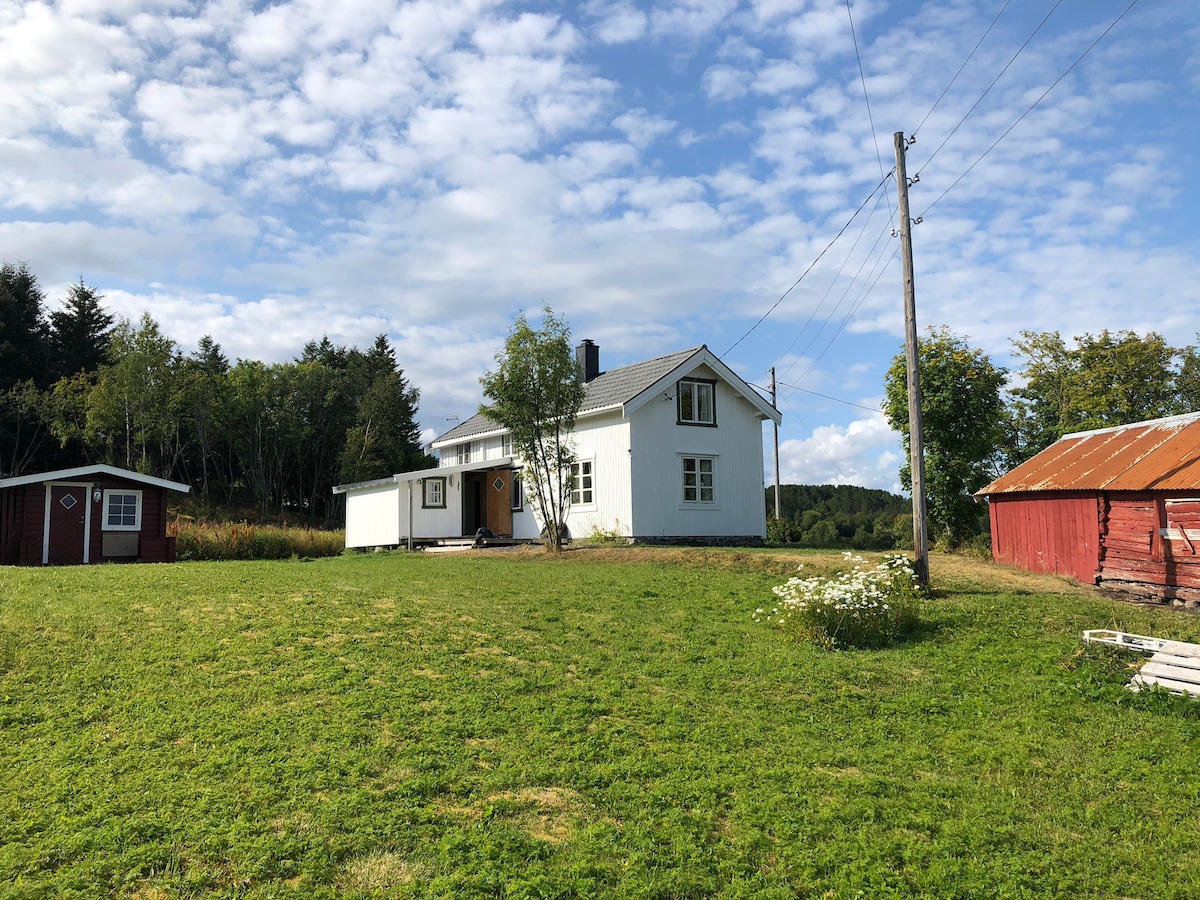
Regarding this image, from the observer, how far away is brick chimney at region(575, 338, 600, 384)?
30109 mm

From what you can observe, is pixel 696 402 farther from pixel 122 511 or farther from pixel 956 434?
pixel 122 511

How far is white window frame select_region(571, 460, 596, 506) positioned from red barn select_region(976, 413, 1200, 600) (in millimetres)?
10845

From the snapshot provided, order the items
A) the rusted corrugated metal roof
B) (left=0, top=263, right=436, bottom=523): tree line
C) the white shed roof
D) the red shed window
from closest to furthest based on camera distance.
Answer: the rusted corrugated metal roof
the red shed window
the white shed roof
(left=0, top=263, right=436, bottom=523): tree line

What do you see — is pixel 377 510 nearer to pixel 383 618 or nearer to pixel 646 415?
pixel 646 415

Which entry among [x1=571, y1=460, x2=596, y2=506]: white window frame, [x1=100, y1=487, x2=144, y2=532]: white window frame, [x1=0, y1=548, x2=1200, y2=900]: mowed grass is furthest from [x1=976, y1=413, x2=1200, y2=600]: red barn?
[x1=100, y1=487, x2=144, y2=532]: white window frame

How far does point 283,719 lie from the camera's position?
7.46 metres

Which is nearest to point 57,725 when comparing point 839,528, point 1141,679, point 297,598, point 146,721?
point 146,721

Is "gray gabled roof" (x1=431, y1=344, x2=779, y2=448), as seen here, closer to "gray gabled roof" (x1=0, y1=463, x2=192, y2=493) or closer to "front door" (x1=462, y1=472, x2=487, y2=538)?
"front door" (x1=462, y1=472, x2=487, y2=538)

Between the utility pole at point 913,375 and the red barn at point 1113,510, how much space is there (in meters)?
4.03

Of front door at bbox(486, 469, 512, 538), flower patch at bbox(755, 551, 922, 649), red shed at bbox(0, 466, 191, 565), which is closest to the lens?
flower patch at bbox(755, 551, 922, 649)

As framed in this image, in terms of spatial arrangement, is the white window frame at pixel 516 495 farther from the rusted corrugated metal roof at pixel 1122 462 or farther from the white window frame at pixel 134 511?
the rusted corrugated metal roof at pixel 1122 462

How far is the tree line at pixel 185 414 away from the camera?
39.9 m

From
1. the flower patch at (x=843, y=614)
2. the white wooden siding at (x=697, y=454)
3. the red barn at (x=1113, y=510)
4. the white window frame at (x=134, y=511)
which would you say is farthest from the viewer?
the white wooden siding at (x=697, y=454)

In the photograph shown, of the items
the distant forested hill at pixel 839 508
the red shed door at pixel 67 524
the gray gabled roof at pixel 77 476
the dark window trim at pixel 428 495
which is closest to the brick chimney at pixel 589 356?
the dark window trim at pixel 428 495
